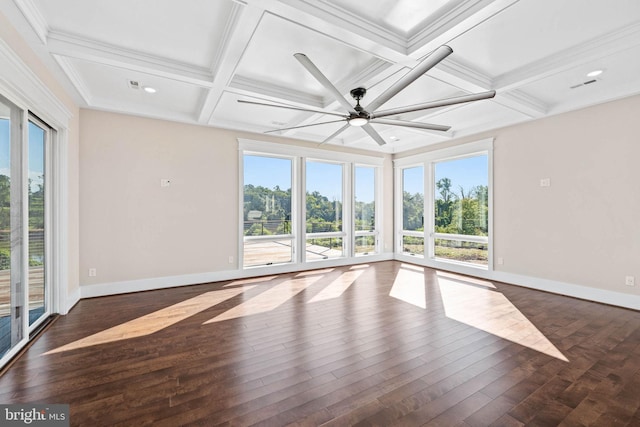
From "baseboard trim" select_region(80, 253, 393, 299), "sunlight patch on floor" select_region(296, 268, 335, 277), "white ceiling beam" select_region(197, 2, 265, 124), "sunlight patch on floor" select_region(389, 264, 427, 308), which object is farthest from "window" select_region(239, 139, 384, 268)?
"white ceiling beam" select_region(197, 2, 265, 124)

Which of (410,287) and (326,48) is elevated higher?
(326,48)

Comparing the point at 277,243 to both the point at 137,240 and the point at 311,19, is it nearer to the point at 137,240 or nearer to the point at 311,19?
the point at 137,240

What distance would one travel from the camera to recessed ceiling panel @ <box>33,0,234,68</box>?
7.61 ft

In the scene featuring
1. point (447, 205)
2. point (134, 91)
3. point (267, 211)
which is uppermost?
point (134, 91)

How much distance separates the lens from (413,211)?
7.00 m

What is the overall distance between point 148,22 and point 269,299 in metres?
3.35

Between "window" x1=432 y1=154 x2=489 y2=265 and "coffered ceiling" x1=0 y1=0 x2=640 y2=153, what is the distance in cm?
165

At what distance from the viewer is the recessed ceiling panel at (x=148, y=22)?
7.61 ft

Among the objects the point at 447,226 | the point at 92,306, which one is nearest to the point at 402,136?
the point at 447,226

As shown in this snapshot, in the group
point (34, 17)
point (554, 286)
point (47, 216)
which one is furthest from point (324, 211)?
point (34, 17)

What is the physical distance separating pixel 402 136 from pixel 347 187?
5.24 ft

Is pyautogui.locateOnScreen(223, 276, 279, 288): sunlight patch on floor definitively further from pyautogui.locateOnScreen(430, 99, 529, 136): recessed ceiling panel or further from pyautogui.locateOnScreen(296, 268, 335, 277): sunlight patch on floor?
pyautogui.locateOnScreen(430, 99, 529, 136): recessed ceiling panel

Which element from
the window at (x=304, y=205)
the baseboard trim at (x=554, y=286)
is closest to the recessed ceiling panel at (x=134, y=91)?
the window at (x=304, y=205)

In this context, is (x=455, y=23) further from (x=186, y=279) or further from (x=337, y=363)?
(x=186, y=279)
